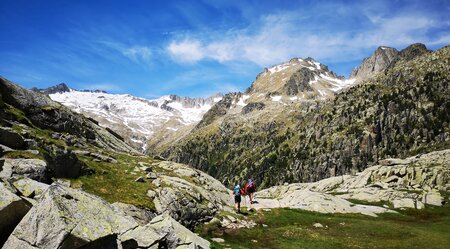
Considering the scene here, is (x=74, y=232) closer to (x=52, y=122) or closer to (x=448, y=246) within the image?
(x=448, y=246)

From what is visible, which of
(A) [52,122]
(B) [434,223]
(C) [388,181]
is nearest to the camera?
(B) [434,223]

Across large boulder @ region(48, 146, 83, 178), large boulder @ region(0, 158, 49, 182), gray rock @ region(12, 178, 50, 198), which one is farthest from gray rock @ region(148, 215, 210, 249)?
large boulder @ region(48, 146, 83, 178)

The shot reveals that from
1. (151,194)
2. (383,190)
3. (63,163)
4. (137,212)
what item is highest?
(63,163)

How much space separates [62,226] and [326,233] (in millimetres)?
36851

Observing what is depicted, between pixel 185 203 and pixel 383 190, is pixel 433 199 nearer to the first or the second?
pixel 383 190

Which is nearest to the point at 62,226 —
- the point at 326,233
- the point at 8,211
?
the point at 8,211

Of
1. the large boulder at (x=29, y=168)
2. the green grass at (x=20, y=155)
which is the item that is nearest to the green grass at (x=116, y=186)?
the large boulder at (x=29, y=168)

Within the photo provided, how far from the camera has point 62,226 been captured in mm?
17328

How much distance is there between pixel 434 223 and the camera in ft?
178

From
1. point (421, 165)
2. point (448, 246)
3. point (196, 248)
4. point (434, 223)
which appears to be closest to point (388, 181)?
point (421, 165)

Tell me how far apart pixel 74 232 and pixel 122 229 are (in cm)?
593

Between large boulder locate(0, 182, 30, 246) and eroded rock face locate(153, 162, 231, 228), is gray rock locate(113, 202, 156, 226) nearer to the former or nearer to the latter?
eroded rock face locate(153, 162, 231, 228)

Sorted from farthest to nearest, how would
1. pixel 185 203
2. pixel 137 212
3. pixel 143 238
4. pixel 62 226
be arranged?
pixel 185 203 → pixel 137 212 → pixel 143 238 → pixel 62 226

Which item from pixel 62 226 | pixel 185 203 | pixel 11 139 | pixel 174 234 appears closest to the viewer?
pixel 62 226
